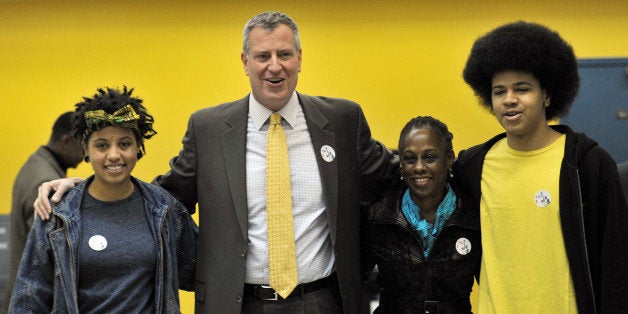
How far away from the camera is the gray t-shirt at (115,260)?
2.30 m

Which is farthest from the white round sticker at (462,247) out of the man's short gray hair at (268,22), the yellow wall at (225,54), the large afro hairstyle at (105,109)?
the yellow wall at (225,54)

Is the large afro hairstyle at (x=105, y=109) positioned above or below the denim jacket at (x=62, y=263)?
above

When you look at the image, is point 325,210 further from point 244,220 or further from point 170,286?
point 170,286

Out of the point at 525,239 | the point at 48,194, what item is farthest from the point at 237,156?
the point at 525,239

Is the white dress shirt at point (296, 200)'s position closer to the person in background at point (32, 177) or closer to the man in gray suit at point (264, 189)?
the man in gray suit at point (264, 189)

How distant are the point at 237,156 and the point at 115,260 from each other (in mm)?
Answer: 593

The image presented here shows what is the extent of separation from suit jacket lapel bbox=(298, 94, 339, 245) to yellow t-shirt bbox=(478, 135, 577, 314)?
0.56 m

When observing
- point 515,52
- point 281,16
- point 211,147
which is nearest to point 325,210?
point 211,147

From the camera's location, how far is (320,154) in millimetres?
2623

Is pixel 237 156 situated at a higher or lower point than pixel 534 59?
lower

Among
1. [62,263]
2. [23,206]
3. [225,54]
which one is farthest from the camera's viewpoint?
[225,54]

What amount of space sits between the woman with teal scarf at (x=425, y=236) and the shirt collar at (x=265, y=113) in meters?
0.45

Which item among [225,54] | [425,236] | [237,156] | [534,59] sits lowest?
[425,236]

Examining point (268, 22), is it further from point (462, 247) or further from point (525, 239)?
point (525, 239)
